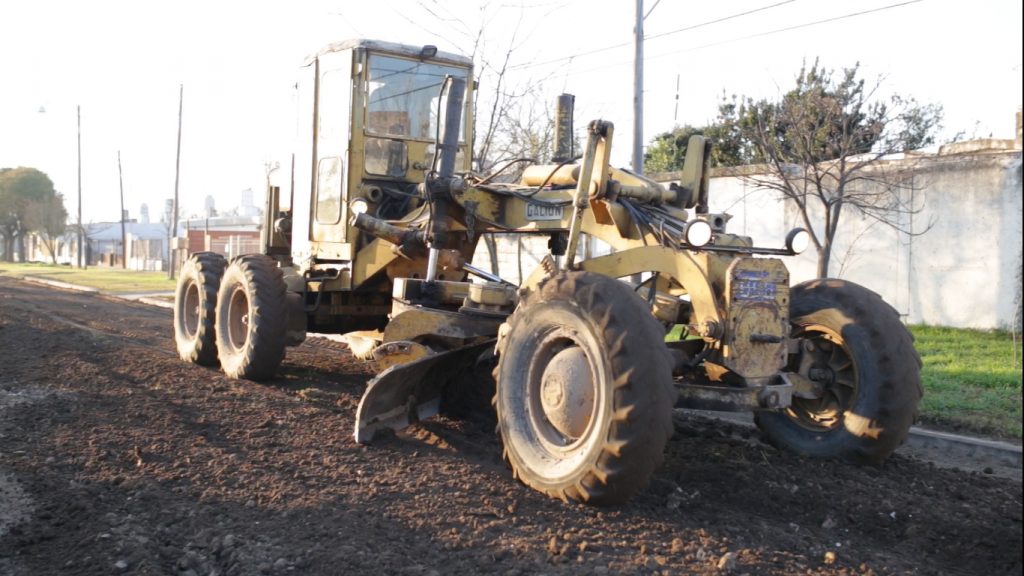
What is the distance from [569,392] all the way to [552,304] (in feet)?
1.76

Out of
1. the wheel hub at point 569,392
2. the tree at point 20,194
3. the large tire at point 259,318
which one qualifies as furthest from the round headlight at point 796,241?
the tree at point 20,194

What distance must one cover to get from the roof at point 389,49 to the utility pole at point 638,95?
142 inches

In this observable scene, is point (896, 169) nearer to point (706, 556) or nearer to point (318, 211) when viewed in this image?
point (318, 211)

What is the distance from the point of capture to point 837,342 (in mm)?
6379

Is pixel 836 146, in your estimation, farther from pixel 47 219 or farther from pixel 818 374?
pixel 47 219

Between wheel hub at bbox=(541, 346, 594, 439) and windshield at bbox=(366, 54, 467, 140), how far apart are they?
14.4ft

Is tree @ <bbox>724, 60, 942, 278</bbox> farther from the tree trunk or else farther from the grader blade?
the grader blade

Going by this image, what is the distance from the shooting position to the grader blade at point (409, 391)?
6.86m

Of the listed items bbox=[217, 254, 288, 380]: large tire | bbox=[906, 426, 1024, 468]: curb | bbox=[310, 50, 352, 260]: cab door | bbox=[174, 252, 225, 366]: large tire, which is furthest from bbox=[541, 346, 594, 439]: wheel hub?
→ bbox=[174, 252, 225, 366]: large tire

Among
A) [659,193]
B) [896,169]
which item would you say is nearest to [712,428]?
[659,193]

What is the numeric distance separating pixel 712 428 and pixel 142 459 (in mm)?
4232

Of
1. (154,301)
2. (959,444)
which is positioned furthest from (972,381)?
(154,301)

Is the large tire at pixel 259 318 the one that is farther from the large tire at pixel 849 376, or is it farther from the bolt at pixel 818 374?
the bolt at pixel 818 374

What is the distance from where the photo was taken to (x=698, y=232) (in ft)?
19.0
